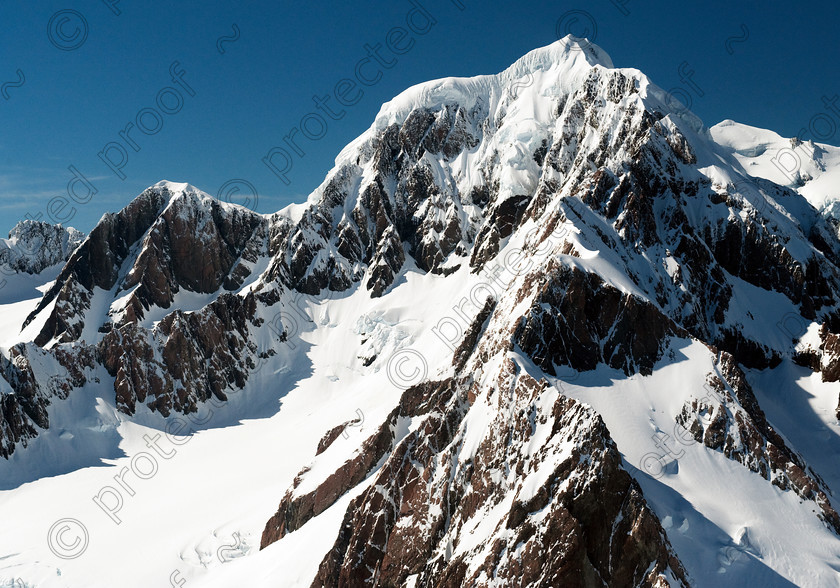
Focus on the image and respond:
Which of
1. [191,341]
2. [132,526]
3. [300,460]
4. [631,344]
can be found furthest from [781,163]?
[132,526]

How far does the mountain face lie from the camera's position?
4603 cm

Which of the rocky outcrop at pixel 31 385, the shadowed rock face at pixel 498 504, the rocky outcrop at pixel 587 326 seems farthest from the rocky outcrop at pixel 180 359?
the rocky outcrop at pixel 587 326

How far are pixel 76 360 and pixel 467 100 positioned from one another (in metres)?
118

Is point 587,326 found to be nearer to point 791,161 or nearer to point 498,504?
point 498,504

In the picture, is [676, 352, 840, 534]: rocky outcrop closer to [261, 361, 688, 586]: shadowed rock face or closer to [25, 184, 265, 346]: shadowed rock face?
[261, 361, 688, 586]: shadowed rock face

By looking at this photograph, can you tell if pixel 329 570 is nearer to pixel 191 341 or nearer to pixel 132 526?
pixel 132 526

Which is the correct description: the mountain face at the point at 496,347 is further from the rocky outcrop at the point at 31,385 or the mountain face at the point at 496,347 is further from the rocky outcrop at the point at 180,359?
the rocky outcrop at the point at 180,359

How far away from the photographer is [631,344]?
6288 cm

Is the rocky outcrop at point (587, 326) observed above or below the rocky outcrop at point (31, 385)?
above

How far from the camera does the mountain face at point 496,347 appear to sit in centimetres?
4603

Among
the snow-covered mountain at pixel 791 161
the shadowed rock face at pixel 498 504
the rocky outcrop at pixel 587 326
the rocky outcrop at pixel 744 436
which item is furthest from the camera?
the snow-covered mountain at pixel 791 161

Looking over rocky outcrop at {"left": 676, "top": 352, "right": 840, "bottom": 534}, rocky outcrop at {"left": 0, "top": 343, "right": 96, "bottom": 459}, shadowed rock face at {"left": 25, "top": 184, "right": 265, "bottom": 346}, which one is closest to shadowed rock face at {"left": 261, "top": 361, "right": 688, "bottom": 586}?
rocky outcrop at {"left": 676, "top": 352, "right": 840, "bottom": 534}

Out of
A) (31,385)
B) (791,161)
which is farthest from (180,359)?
(791,161)

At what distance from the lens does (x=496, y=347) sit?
62094 millimetres
